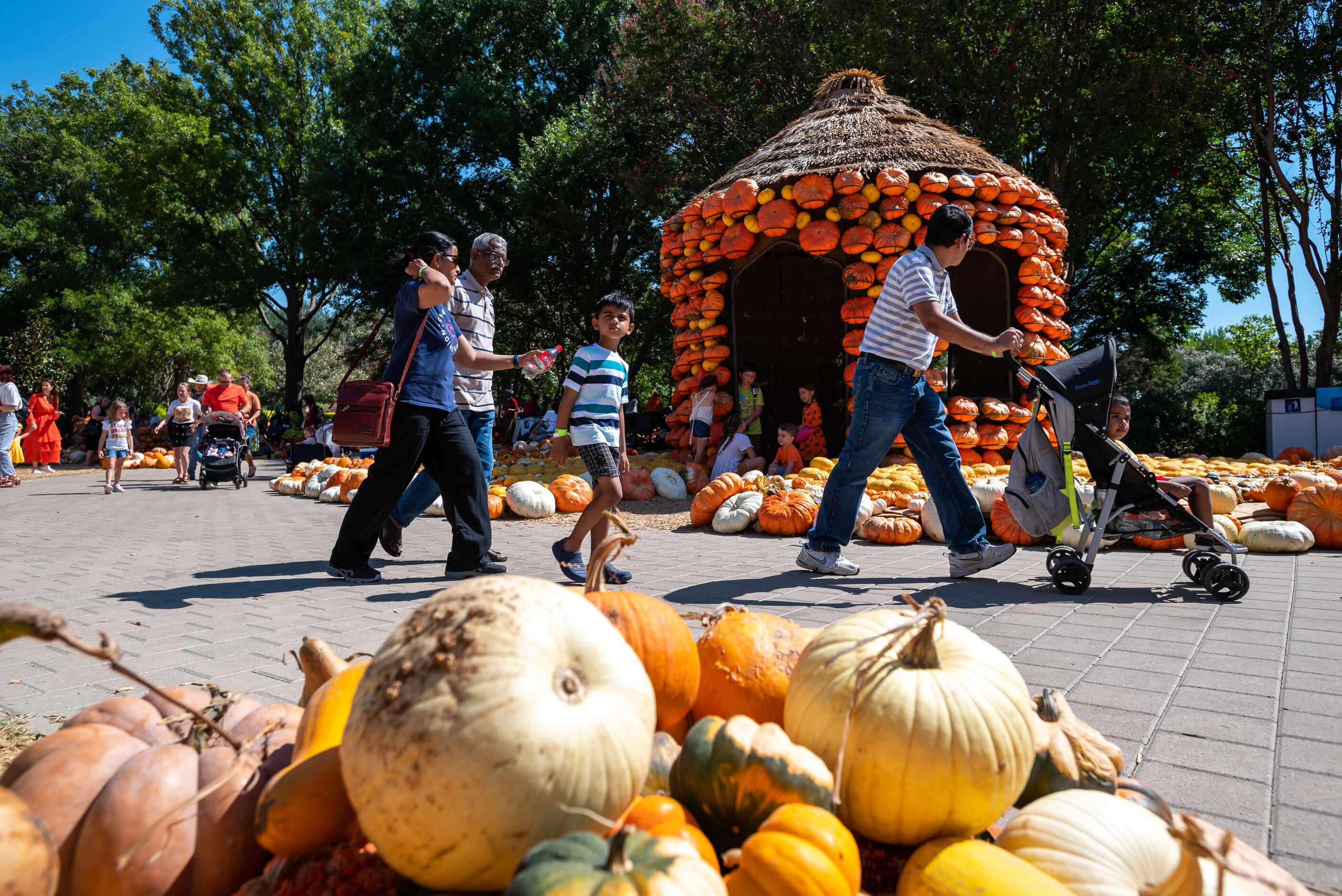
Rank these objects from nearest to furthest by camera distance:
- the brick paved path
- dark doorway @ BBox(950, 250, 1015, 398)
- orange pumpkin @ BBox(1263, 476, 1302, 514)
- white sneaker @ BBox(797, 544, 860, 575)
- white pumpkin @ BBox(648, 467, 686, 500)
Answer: the brick paved path
white sneaker @ BBox(797, 544, 860, 575)
orange pumpkin @ BBox(1263, 476, 1302, 514)
white pumpkin @ BBox(648, 467, 686, 500)
dark doorway @ BBox(950, 250, 1015, 398)

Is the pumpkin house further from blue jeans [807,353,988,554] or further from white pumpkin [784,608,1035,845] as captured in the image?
white pumpkin [784,608,1035,845]

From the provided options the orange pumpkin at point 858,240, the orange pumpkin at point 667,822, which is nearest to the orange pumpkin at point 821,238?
the orange pumpkin at point 858,240

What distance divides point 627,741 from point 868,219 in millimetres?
10613

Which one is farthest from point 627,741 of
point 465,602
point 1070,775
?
point 1070,775

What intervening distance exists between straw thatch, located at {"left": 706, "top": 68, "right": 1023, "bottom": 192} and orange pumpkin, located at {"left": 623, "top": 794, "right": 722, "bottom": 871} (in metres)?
10.8

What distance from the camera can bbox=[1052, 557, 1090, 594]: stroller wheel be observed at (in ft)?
15.9

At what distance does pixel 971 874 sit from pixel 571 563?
4335 mm

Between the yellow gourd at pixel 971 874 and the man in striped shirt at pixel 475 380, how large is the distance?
4.43m

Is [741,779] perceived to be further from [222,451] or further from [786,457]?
[222,451]

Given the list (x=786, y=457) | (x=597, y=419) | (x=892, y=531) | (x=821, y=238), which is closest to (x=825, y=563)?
(x=597, y=419)

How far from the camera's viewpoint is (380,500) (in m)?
5.00

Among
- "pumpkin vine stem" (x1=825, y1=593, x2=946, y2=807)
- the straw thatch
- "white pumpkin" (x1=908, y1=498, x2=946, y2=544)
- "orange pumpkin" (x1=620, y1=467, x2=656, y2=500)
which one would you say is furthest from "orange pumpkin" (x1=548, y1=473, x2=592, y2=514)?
"pumpkin vine stem" (x1=825, y1=593, x2=946, y2=807)

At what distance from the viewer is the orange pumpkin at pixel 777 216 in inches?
436

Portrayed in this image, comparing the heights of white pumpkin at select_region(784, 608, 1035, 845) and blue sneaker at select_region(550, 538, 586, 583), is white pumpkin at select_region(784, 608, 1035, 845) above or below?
above
